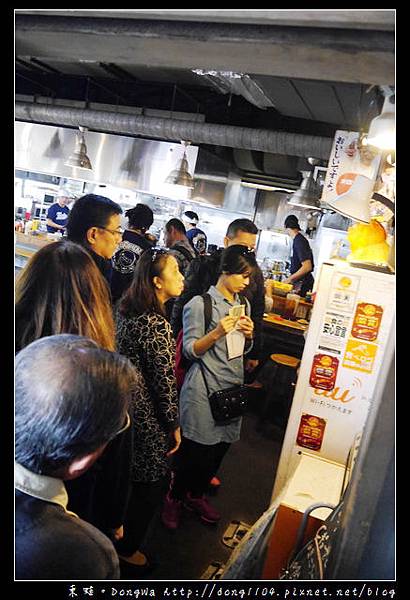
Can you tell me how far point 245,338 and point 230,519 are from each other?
4.03ft

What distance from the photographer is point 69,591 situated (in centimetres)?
103

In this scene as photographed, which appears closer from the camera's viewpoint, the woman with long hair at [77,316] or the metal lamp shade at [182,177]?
the woman with long hair at [77,316]

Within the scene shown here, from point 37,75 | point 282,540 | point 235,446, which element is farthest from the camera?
point 37,75

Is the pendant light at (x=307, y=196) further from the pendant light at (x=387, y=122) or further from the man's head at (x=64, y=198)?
the pendant light at (x=387, y=122)

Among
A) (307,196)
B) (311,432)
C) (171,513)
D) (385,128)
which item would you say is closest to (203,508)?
(171,513)

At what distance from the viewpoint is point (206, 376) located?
2.69 meters

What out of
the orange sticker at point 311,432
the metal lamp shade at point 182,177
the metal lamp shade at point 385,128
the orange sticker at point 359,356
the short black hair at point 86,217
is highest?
the metal lamp shade at point 182,177

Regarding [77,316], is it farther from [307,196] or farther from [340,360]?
[307,196]

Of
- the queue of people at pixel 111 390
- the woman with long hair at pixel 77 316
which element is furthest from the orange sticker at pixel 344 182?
the woman with long hair at pixel 77 316

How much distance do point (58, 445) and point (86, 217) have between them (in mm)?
1469

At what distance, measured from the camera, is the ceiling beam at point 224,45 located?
94 centimetres

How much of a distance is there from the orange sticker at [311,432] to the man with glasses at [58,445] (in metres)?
1.77
